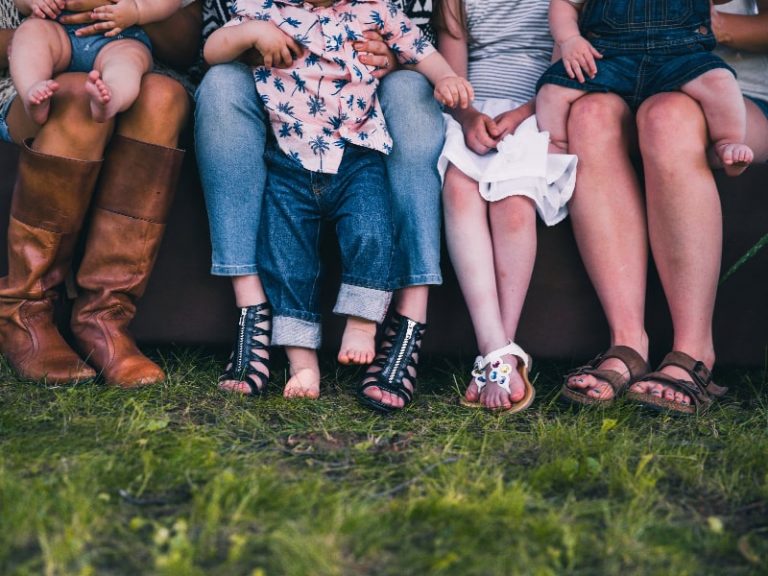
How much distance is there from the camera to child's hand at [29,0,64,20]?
73.5 inches

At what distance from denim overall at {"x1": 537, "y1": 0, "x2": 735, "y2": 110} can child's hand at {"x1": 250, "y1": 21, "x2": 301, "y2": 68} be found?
24.8 inches

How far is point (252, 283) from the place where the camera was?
1.88m

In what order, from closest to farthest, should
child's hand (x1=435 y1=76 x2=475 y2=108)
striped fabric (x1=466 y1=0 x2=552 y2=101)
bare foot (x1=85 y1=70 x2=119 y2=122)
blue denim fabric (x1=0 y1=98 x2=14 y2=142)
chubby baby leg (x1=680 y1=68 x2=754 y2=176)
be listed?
bare foot (x1=85 y1=70 x2=119 y2=122) → chubby baby leg (x1=680 y1=68 x2=754 y2=176) → child's hand (x1=435 y1=76 x2=475 y2=108) → blue denim fabric (x1=0 y1=98 x2=14 y2=142) → striped fabric (x1=466 y1=0 x2=552 y2=101)

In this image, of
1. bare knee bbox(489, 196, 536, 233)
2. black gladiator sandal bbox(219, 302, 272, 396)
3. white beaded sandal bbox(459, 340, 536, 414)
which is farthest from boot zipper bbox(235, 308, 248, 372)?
bare knee bbox(489, 196, 536, 233)

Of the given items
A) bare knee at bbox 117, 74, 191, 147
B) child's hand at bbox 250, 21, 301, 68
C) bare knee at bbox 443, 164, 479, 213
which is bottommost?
bare knee at bbox 443, 164, 479, 213

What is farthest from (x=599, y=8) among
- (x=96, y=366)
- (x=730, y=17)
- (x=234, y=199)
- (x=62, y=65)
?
(x=96, y=366)

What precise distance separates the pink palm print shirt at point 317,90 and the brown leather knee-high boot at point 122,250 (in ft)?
0.85

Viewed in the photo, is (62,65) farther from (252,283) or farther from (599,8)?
(599,8)

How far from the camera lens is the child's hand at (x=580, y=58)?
74.9 inches

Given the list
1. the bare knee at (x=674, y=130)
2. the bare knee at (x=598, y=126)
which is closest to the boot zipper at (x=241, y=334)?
the bare knee at (x=598, y=126)

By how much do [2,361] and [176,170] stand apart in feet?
2.00

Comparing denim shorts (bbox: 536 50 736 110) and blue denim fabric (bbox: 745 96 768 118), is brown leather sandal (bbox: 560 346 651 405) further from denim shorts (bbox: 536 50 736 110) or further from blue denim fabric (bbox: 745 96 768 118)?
blue denim fabric (bbox: 745 96 768 118)

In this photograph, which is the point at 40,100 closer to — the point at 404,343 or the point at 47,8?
the point at 47,8

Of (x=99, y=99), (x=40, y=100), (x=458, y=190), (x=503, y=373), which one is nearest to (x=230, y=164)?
(x=99, y=99)
